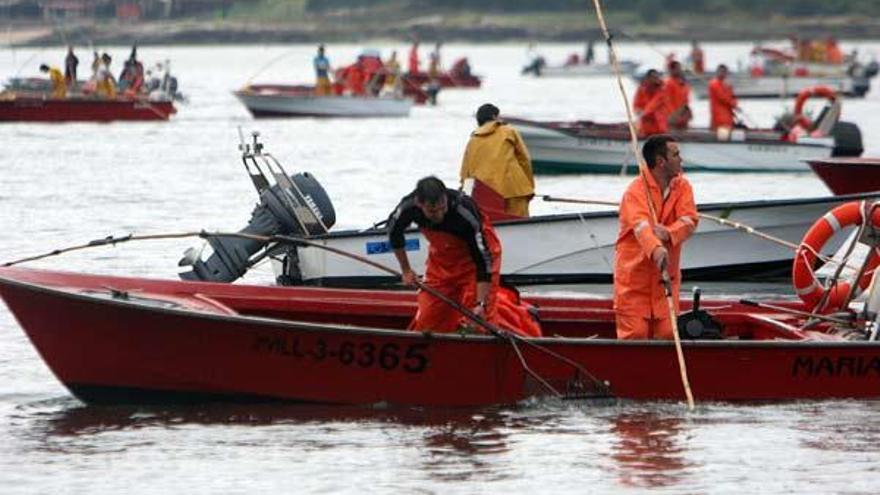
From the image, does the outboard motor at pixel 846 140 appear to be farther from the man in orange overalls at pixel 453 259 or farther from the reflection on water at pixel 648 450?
the reflection on water at pixel 648 450

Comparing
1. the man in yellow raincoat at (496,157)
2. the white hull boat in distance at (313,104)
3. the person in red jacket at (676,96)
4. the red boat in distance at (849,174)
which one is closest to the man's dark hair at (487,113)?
the man in yellow raincoat at (496,157)

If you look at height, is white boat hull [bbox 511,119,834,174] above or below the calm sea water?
above

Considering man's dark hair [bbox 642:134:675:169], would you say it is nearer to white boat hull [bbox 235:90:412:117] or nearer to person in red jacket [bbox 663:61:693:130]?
person in red jacket [bbox 663:61:693:130]

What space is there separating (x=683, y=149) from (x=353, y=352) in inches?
830

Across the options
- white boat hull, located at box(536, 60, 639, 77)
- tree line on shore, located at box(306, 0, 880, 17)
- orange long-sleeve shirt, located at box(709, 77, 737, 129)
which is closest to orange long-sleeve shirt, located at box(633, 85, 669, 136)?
orange long-sleeve shirt, located at box(709, 77, 737, 129)

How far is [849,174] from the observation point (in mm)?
27453

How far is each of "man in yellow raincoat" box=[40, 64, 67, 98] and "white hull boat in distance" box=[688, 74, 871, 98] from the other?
2522 cm

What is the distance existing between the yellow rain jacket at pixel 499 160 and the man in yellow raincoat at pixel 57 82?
32.3m

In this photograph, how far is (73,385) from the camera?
1591 centimetres

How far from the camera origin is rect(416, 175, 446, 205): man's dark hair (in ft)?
A: 48.2

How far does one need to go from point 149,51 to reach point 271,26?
29.1 ft

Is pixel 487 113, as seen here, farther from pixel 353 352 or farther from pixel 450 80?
pixel 450 80

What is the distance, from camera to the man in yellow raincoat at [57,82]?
52.7 meters

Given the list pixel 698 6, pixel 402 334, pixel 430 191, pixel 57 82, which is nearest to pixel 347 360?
pixel 402 334
